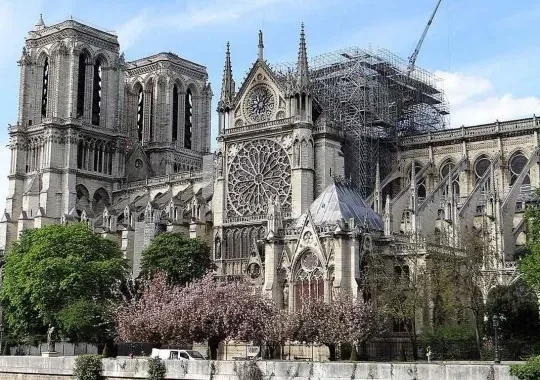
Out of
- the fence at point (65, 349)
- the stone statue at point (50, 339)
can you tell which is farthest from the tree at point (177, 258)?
the stone statue at point (50, 339)

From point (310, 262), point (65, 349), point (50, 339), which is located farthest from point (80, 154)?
point (310, 262)

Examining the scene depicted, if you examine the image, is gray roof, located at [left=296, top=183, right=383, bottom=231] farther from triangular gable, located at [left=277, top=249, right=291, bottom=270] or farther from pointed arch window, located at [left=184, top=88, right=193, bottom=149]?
pointed arch window, located at [left=184, top=88, right=193, bottom=149]

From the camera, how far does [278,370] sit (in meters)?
30.1

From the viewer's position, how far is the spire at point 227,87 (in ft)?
214

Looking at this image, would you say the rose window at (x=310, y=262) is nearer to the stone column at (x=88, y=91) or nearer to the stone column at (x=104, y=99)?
the stone column at (x=88, y=91)

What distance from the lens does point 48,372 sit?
3806cm

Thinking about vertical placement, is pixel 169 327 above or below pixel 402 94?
below

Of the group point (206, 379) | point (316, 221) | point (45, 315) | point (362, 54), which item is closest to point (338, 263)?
point (316, 221)

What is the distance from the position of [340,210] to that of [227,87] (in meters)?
21.3

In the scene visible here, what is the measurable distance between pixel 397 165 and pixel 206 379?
37.6 m

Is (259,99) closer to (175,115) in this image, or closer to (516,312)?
(516,312)

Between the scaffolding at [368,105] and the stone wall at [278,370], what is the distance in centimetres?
2931

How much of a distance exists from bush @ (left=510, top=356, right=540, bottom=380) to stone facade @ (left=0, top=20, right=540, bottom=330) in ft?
63.6

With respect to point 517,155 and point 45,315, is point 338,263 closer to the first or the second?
point 45,315
